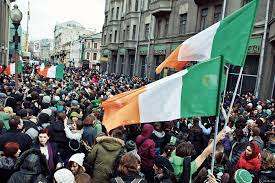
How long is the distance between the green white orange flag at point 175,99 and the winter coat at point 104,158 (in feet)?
2.97

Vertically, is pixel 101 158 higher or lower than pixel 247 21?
lower

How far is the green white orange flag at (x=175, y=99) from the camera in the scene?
4152mm

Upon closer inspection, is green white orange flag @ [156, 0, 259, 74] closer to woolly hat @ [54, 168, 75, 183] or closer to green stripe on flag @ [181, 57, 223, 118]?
green stripe on flag @ [181, 57, 223, 118]

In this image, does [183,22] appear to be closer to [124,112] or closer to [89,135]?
[89,135]

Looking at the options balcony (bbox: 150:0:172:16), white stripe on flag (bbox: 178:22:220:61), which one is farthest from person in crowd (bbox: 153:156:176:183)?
balcony (bbox: 150:0:172:16)

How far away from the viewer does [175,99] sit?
423 centimetres

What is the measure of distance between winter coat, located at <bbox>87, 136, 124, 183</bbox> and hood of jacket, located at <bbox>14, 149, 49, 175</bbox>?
2.80 ft

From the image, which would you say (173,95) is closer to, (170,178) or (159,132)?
(170,178)

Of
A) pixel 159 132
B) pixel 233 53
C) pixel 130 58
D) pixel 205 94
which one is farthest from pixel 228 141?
pixel 130 58

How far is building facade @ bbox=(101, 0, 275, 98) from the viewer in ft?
60.6

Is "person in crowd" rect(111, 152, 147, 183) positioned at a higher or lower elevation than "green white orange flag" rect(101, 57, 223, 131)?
lower

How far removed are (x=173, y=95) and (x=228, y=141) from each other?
315cm

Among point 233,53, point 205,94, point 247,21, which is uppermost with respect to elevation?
point 247,21

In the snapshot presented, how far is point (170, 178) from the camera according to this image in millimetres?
4512
